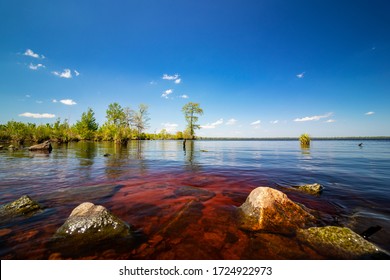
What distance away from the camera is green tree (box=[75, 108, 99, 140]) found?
71750 millimetres

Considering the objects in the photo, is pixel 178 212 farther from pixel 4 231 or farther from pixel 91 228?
pixel 4 231

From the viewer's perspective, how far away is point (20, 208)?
185 inches

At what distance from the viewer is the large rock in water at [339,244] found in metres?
3.05

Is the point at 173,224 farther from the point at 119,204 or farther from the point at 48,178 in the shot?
the point at 48,178

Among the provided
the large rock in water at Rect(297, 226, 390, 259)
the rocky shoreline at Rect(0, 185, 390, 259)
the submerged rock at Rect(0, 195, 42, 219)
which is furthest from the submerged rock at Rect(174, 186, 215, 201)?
the submerged rock at Rect(0, 195, 42, 219)

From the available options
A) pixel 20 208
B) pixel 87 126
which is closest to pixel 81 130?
pixel 87 126

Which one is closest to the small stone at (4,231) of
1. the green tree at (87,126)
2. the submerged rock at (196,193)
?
Answer: the submerged rock at (196,193)

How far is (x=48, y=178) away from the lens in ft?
28.2

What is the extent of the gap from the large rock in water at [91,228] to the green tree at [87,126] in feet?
267

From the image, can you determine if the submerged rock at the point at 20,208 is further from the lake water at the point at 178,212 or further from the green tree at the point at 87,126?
the green tree at the point at 87,126

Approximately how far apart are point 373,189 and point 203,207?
25.6ft

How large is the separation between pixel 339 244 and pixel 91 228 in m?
5.12

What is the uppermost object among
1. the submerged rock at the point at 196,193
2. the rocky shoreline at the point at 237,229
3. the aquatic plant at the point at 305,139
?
the aquatic plant at the point at 305,139
